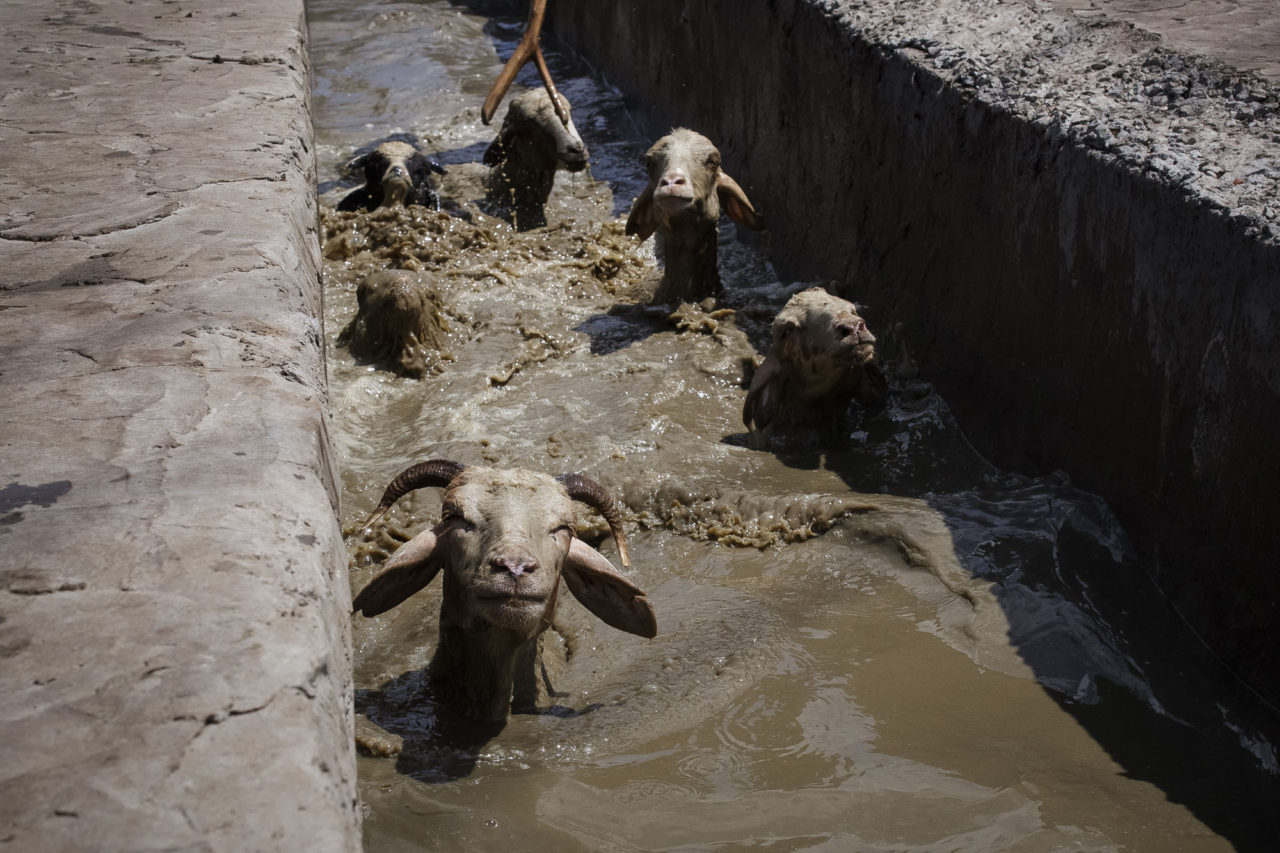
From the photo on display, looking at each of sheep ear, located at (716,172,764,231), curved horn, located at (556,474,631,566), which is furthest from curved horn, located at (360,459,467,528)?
sheep ear, located at (716,172,764,231)

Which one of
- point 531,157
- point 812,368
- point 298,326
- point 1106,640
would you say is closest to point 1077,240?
point 812,368

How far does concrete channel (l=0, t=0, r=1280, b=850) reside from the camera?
94.9 inches

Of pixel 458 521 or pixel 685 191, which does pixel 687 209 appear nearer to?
pixel 685 191

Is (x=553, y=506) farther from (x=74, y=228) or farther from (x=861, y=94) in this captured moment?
(x=861, y=94)

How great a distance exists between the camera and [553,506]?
461cm

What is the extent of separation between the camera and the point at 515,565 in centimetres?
418

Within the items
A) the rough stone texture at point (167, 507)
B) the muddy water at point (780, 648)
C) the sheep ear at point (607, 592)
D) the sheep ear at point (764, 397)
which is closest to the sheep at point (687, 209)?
the muddy water at point (780, 648)

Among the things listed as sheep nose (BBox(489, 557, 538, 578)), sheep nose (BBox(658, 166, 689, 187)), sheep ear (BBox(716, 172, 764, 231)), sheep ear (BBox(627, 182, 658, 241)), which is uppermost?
sheep nose (BBox(658, 166, 689, 187))

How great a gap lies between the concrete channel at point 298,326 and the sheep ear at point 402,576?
86cm

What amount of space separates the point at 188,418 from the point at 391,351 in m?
4.83

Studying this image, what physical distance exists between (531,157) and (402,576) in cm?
735

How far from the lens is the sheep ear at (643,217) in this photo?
8.84 meters

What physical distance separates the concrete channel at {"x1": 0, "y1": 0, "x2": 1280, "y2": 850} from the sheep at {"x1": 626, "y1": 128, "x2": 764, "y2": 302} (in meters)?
0.66

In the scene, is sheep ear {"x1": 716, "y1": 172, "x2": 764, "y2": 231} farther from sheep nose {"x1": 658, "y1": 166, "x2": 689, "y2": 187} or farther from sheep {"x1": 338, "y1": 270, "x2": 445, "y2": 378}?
sheep {"x1": 338, "y1": 270, "x2": 445, "y2": 378}
